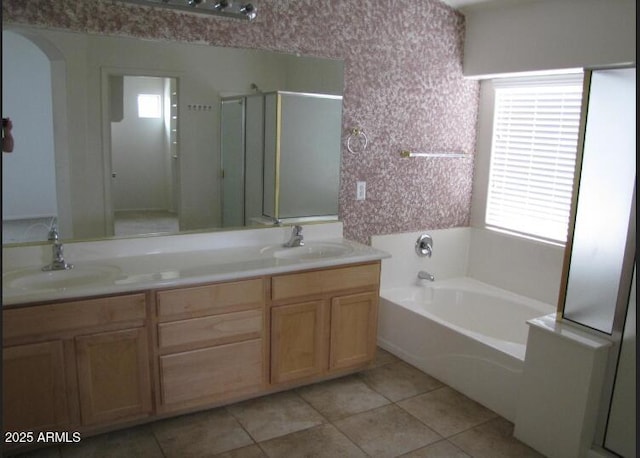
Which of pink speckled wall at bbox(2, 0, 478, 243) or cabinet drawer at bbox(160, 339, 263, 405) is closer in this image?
cabinet drawer at bbox(160, 339, 263, 405)

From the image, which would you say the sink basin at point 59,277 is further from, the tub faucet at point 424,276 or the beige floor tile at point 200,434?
the tub faucet at point 424,276

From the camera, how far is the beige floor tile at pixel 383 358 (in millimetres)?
3414

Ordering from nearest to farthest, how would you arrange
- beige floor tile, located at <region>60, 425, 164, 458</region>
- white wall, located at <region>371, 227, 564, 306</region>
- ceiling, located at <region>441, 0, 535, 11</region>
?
1. beige floor tile, located at <region>60, 425, 164, 458</region>
2. ceiling, located at <region>441, 0, 535, 11</region>
3. white wall, located at <region>371, 227, 564, 306</region>

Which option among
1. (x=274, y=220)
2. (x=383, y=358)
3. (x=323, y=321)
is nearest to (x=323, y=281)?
(x=323, y=321)

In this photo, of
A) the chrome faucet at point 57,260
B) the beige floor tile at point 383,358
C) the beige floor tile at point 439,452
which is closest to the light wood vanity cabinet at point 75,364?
the chrome faucet at point 57,260

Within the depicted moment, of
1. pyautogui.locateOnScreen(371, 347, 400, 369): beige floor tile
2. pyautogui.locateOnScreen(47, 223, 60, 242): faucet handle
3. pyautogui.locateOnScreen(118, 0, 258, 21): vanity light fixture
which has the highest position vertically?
pyautogui.locateOnScreen(118, 0, 258, 21): vanity light fixture

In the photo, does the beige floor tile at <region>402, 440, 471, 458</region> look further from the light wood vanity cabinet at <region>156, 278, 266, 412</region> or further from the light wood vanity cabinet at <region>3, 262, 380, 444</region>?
the light wood vanity cabinet at <region>156, 278, 266, 412</region>

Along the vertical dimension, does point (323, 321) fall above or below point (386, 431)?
above

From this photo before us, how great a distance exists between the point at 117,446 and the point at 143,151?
1448 mm

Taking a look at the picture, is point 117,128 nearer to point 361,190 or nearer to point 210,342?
point 210,342

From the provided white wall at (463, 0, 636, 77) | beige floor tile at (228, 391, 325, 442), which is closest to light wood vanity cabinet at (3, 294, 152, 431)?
beige floor tile at (228, 391, 325, 442)

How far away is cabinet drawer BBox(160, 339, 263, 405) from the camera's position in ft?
8.29

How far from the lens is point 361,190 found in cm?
353

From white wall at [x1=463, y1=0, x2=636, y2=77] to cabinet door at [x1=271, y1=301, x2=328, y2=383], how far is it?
75.3 inches
